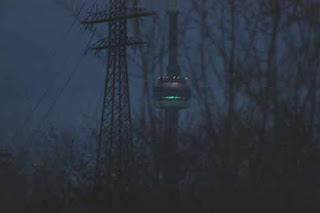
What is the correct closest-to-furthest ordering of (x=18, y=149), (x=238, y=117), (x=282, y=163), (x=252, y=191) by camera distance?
1. (x=252, y=191)
2. (x=282, y=163)
3. (x=238, y=117)
4. (x=18, y=149)

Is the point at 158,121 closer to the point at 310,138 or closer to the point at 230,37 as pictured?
the point at 230,37

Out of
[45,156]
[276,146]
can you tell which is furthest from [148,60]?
[45,156]

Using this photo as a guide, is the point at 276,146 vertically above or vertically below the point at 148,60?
below

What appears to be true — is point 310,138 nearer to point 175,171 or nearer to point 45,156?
point 175,171

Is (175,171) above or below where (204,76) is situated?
below

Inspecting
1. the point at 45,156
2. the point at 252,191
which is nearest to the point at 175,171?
the point at 252,191

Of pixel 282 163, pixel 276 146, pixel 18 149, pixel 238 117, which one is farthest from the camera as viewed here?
pixel 18 149

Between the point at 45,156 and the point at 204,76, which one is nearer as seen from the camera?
the point at 204,76

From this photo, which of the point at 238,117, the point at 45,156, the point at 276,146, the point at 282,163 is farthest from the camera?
the point at 45,156

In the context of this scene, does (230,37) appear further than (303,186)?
Yes
